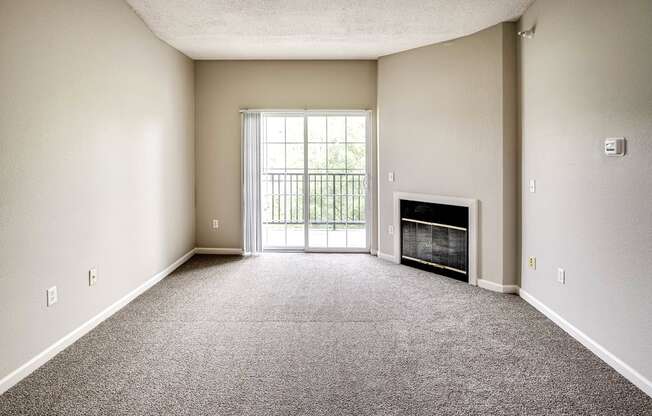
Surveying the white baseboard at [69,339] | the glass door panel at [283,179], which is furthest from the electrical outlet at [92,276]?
the glass door panel at [283,179]

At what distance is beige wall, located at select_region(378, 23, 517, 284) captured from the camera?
4.28 metres

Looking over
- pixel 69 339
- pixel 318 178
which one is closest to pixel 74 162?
pixel 69 339

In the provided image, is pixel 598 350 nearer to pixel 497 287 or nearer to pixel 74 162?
pixel 497 287

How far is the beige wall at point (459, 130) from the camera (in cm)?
428

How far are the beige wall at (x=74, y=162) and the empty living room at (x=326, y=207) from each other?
20 mm

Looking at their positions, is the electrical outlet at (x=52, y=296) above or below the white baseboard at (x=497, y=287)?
above

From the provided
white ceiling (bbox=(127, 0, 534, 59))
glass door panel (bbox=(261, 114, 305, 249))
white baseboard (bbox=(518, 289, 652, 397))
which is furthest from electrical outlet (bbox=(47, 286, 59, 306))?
white baseboard (bbox=(518, 289, 652, 397))

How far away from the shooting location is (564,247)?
10.9 ft

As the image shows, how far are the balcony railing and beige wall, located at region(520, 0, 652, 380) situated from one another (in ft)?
8.46

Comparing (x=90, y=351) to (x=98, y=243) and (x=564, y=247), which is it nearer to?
(x=98, y=243)

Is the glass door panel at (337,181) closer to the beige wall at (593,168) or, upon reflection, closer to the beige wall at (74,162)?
the beige wall at (74,162)

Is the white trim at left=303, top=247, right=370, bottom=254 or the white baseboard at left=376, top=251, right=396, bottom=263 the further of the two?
the white trim at left=303, top=247, right=370, bottom=254

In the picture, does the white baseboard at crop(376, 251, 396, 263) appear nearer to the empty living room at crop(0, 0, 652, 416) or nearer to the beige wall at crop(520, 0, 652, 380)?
the empty living room at crop(0, 0, 652, 416)

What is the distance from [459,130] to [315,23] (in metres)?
1.88
